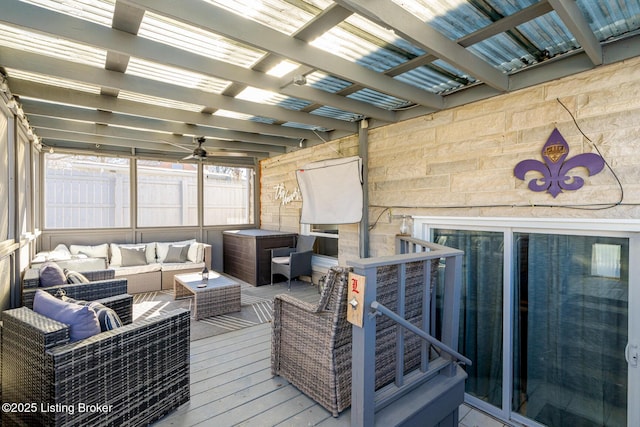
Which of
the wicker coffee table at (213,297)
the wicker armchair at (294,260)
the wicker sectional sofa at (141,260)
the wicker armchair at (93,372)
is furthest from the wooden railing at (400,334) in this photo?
the wicker sectional sofa at (141,260)

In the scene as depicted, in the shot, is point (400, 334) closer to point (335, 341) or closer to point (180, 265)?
point (335, 341)


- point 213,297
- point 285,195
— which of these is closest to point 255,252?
point 285,195

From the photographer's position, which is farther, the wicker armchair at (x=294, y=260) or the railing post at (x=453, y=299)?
the wicker armchair at (x=294, y=260)

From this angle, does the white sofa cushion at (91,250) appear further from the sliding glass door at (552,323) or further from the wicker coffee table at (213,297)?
the sliding glass door at (552,323)

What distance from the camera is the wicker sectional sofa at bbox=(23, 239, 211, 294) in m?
4.86

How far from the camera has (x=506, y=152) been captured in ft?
9.16

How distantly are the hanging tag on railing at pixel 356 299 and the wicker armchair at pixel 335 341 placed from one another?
0.17m


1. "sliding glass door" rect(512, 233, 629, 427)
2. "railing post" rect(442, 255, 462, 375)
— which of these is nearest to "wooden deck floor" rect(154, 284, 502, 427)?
"sliding glass door" rect(512, 233, 629, 427)

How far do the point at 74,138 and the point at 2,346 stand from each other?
4.02 metres

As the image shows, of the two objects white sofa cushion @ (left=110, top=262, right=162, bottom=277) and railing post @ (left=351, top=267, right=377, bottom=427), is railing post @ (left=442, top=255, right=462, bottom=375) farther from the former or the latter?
white sofa cushion @ (left=110, top=262, right=162, bottom=277)

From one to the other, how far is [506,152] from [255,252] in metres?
4.27

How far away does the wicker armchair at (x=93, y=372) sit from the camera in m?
1.60

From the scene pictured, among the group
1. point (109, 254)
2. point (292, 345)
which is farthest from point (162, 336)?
point (109, 254)

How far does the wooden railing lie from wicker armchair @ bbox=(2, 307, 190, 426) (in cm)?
124
